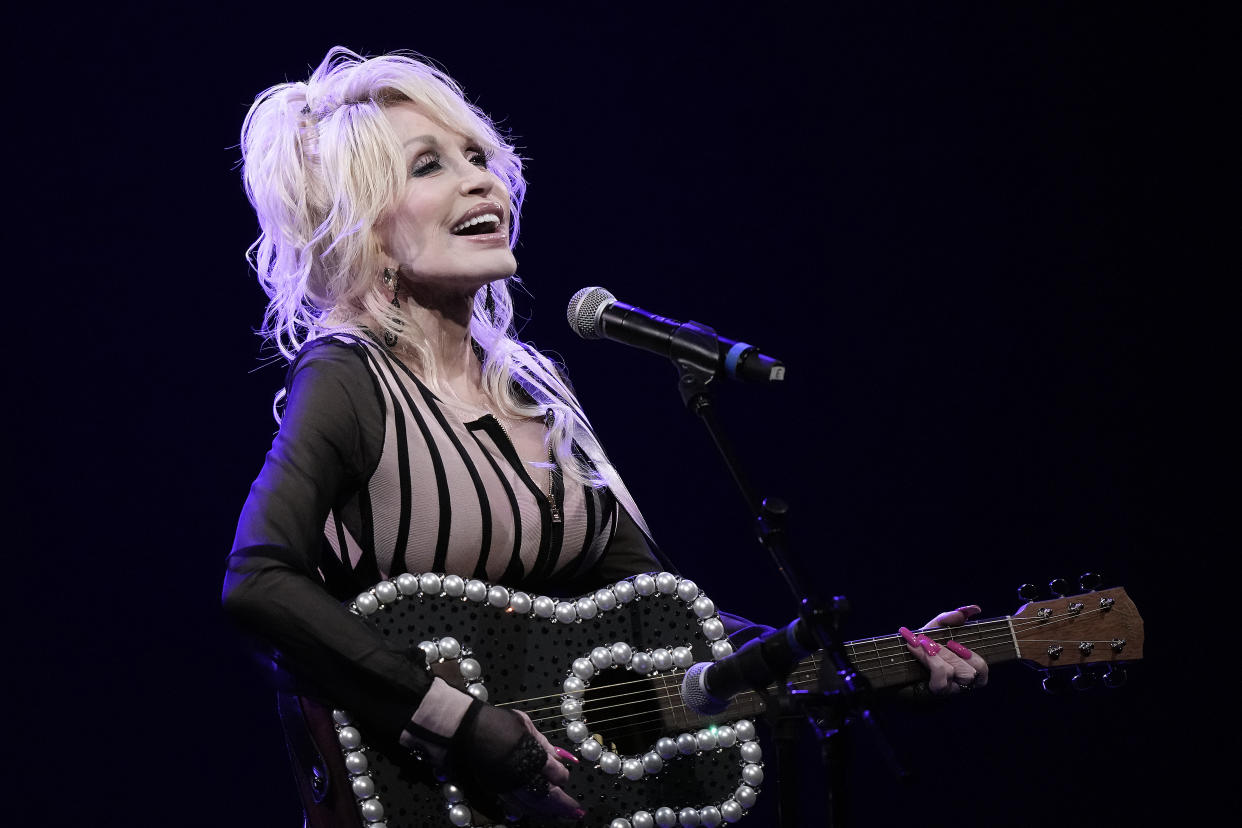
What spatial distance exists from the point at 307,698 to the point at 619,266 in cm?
221

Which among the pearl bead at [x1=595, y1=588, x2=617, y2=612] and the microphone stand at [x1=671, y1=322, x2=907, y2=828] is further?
the pearl bead at [x1=595, y1=588, x2=617, y2=612]

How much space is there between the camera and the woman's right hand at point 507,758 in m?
1.81

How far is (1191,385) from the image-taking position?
13.0 ft

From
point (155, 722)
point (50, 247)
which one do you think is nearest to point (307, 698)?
point (155, 722)

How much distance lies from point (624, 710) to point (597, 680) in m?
0.08

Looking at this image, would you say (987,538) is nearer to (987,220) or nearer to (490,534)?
(987,220)

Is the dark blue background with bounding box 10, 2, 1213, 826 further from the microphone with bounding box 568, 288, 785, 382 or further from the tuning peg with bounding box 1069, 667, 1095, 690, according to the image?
the microphone with bounding box 568, 288, 785, 382

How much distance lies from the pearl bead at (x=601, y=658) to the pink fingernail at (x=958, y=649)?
2.46 feet

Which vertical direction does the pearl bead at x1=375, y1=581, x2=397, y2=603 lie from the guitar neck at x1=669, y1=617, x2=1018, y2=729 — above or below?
above

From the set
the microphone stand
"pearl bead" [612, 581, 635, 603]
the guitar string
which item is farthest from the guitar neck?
the microphone stand

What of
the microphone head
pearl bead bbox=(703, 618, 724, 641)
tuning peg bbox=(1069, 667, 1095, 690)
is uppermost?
the microphone head

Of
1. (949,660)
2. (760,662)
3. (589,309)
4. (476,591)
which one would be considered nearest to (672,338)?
(589,309)

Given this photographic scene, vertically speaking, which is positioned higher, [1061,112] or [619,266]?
[1061,112]

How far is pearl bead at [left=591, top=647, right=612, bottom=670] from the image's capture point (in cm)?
214
